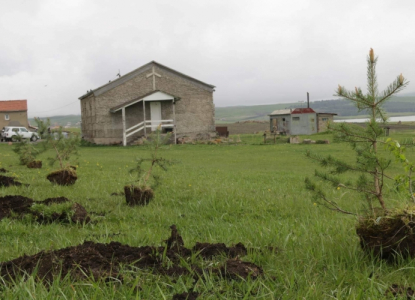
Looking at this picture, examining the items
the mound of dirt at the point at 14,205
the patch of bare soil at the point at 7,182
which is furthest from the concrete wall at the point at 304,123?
the mound of dirt at the point at 14,205

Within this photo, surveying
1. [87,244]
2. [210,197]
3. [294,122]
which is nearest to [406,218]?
[87,244]

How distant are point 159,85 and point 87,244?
114 ft

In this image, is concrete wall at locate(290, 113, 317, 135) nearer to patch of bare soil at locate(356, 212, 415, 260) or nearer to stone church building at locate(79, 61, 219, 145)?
stone church building at locate(79, 61, 219, 145)

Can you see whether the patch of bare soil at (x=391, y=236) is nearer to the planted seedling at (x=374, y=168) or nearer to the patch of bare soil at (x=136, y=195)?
the planted seedling at (x=374, y=168)

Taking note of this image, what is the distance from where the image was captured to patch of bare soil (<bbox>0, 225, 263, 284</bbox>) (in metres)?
3.27

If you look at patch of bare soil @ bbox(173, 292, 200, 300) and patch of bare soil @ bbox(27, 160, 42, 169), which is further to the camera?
patch of bare soil @ bbox(27, 160, 42, 169)

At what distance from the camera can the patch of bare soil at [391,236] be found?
366 cm

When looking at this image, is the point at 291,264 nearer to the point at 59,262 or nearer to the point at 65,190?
the point at 59,262

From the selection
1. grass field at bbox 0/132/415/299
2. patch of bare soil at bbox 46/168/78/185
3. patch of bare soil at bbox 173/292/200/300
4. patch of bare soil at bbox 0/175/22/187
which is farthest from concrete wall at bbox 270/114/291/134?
patch of bare soil at bbox 173/292/200/300

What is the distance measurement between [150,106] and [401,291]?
35.3 m

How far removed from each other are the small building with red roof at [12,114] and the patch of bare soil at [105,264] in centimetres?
6466

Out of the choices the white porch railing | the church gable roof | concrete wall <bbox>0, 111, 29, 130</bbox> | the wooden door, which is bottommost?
the white porch railing

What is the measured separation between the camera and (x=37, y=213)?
20.0 feet

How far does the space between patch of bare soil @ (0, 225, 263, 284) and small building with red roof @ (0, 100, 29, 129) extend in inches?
2545
